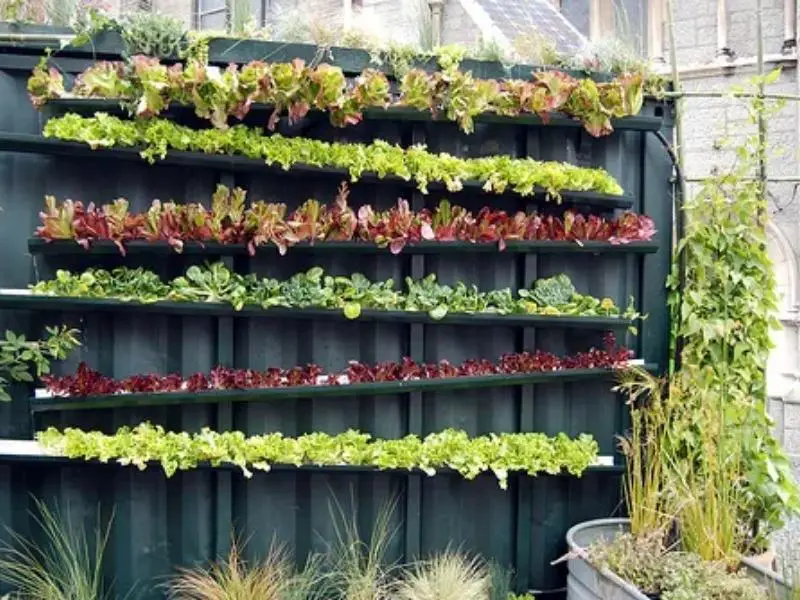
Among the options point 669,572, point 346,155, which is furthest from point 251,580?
point 346,155

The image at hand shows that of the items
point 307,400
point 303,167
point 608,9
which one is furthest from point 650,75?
point 608,9

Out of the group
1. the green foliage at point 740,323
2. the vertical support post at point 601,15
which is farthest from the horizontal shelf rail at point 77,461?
the vertical support post at point 601,15

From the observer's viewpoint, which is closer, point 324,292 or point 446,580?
point 446,580

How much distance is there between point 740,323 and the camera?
3.88 metres

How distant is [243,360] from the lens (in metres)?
3.66

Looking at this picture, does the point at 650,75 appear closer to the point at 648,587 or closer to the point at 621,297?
the point at 621,297

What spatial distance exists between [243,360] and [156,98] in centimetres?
127

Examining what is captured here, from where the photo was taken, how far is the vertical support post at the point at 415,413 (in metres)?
3.76

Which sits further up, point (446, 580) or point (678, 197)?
point (678, 197)

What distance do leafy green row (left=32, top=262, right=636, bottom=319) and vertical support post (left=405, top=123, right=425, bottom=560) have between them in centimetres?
13

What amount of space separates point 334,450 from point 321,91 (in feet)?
5.51

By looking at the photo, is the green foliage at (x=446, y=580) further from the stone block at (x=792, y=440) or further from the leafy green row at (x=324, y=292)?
the stone block at (x=792, y=440)

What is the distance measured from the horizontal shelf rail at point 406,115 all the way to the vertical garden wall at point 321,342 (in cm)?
2

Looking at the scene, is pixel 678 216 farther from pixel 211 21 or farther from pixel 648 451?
pixel 211 21
